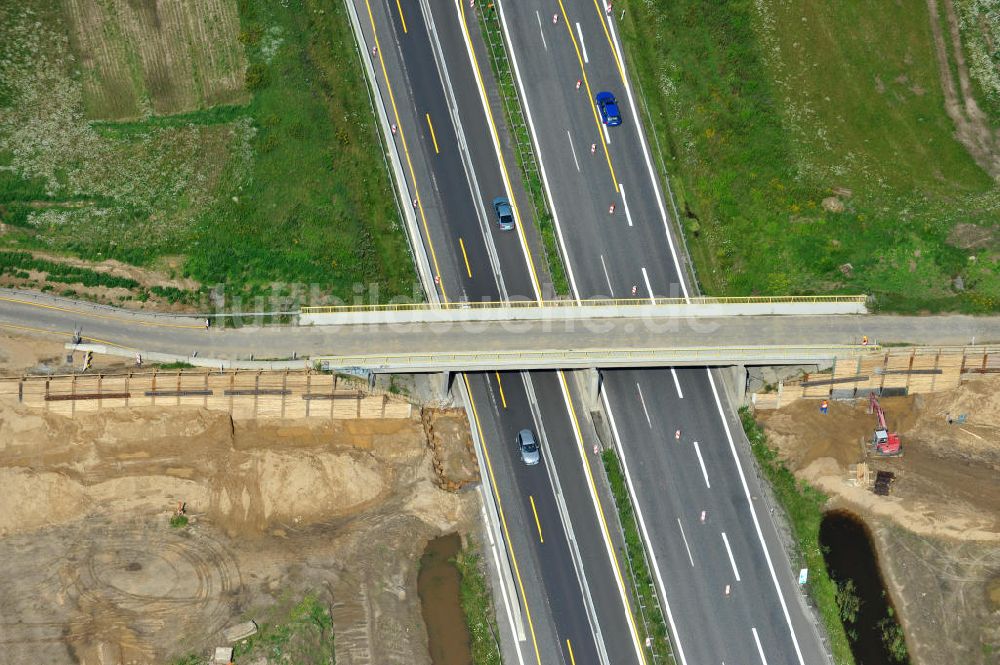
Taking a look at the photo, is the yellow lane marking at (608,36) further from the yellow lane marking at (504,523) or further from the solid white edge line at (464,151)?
the yellow lane marking at (504,523)

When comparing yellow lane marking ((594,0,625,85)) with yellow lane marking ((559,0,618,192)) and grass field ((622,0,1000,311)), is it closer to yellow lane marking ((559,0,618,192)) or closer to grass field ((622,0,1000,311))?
grass field ((622,0,1000,311))

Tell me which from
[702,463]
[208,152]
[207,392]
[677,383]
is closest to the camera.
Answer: [702,463]

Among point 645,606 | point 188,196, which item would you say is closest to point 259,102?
point 188,196

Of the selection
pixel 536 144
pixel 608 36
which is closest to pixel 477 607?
pixel 536 144

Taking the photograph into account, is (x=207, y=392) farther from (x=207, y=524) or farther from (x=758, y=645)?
(x=758, y=645)

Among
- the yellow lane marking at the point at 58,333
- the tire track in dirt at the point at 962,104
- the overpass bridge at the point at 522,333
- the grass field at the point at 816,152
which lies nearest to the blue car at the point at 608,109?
the grass field at the point at 816,152

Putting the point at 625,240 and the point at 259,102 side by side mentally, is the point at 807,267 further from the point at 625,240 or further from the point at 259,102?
the point at 259,102
